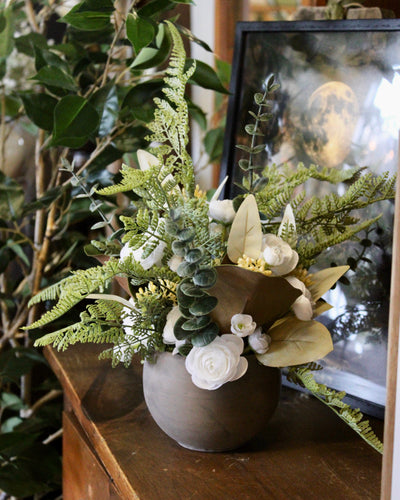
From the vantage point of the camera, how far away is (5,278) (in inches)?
51.4

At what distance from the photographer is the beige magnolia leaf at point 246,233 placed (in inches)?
24.0

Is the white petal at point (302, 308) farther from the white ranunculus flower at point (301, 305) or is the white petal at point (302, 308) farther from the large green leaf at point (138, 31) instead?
the large green leaf at point (138, 31)

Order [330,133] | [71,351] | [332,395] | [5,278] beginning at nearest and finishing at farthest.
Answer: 1. [332,395]
2. [330,133]
3. [71,351]
4. [5,278]

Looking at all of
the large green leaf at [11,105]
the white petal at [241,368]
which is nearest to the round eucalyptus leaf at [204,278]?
the white petal at [241,368]

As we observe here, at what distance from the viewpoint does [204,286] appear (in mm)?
551

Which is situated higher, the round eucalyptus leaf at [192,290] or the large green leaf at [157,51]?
the large green leaf at [157,51]

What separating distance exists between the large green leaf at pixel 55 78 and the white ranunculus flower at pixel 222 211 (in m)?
0.49

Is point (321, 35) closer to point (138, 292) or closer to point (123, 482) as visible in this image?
point (138, 292)

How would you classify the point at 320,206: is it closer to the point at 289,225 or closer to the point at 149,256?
the point at 289,225

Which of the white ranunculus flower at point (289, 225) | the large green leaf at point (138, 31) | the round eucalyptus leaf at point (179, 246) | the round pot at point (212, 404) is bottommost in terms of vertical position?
the round pot at point (212, 404)

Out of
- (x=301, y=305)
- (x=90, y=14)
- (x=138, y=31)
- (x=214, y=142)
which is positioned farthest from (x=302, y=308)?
(x=214, y=142)

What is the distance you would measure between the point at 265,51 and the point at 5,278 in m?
0.74

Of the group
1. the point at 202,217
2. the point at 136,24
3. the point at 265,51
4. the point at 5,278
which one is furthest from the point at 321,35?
the point at 5,278

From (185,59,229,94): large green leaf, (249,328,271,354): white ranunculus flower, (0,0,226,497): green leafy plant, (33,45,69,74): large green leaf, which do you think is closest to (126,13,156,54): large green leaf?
(0,0,226,497): green leafy plant
